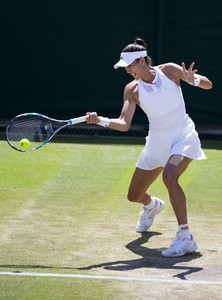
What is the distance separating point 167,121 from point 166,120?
0.01m

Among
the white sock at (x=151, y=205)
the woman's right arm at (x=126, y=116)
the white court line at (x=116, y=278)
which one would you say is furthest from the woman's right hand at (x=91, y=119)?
the white sock at (x=151, y=205)

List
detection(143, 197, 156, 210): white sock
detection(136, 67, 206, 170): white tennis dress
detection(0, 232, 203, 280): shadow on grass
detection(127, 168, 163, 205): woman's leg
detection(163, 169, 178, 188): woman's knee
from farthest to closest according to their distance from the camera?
detection(143, 197, 156, 210): white sock < detection(127, 168, 163, 205): woman's leg < detection(136, 67, 206, 170): white tennis dress < detection(163, 169, 178, 188): woman's knee < detection(0, 232, 203, 280): shadow on grass

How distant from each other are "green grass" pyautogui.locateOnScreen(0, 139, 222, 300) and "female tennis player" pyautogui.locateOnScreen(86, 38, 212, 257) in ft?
1.42

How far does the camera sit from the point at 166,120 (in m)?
8.09

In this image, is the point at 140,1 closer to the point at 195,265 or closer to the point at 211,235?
the point at 211,235

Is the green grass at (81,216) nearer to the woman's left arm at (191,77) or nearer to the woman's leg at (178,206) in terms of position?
the woman's leg at (178,206)

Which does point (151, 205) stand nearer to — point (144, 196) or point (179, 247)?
point (144, 196)

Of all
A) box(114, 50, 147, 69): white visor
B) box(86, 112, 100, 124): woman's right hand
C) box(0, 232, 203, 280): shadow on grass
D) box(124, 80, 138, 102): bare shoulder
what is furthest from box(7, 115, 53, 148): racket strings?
box(0, 232, 203, 280): shadow on grass

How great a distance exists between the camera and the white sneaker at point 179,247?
25.8 feet

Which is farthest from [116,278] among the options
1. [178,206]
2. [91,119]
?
[91,119]

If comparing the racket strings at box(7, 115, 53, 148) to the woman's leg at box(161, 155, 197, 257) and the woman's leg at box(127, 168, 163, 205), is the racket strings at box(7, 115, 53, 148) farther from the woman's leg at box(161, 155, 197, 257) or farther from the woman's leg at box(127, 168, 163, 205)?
the woman's leg at box(161, 155, 197, 257)

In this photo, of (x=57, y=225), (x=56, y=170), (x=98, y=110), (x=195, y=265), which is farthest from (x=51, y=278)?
(x=98, y=110)

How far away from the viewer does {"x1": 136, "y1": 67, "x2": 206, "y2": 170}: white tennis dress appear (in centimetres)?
803

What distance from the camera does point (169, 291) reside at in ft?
22.4
